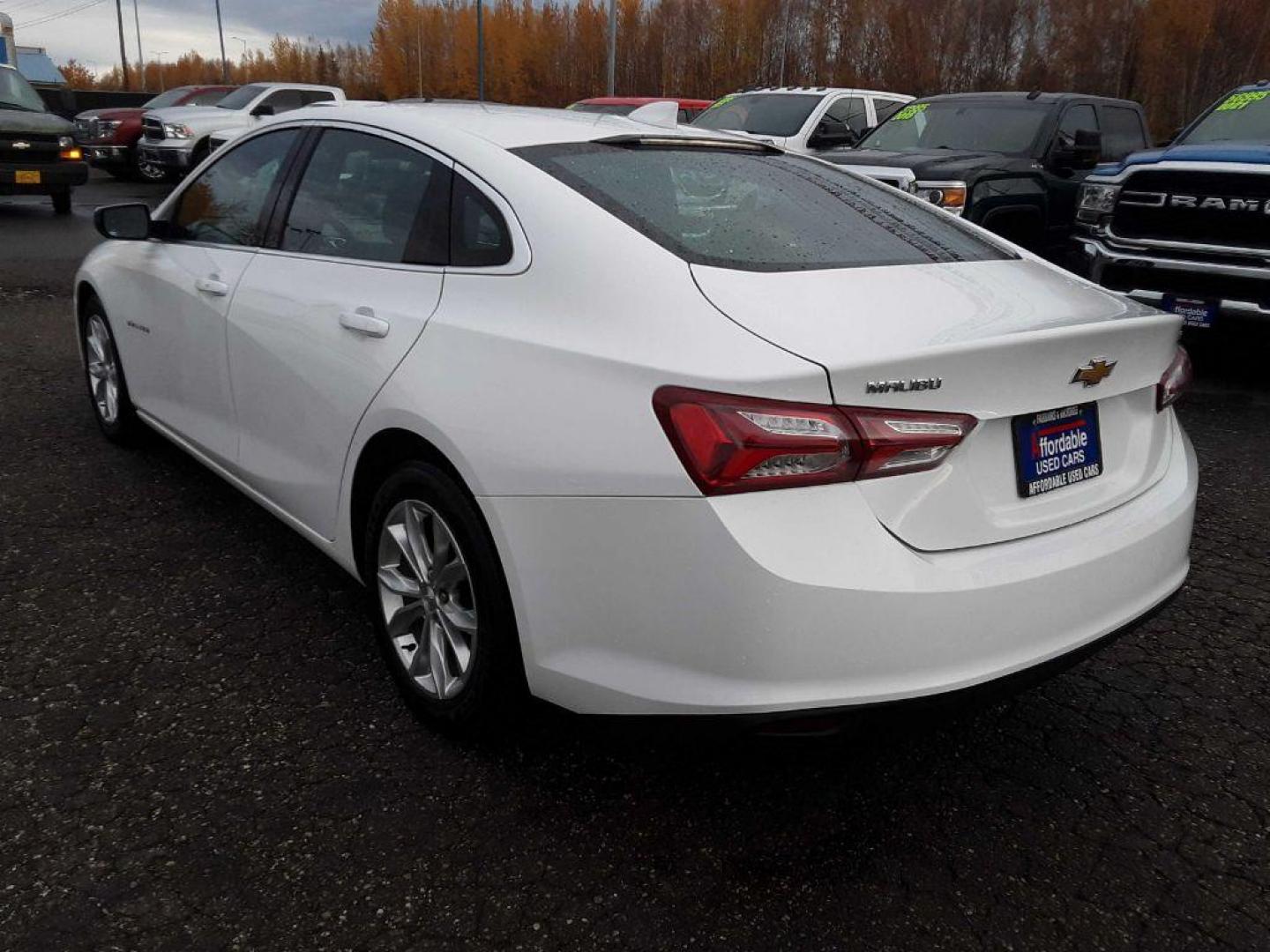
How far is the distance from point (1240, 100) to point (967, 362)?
24.1 feet

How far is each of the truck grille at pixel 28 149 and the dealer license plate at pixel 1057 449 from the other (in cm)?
1526

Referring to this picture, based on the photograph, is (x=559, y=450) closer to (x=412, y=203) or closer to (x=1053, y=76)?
(x=412, y=203)

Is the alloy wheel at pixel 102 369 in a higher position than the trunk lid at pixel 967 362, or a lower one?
lower

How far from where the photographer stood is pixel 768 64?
59500mm

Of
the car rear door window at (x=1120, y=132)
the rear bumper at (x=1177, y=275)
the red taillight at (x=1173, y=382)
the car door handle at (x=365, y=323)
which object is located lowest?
the rear bumper at (x=1177, y=275)

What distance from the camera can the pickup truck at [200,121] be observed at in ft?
57.5

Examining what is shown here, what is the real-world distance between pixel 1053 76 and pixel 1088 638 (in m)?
48.2

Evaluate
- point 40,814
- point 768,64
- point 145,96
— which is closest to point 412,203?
point 40,814

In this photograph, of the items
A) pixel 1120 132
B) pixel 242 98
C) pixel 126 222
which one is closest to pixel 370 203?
pixel 126 222

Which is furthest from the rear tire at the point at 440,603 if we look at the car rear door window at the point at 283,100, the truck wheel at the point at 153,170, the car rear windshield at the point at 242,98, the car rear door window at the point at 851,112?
the car rear windshield at the point at 242,98

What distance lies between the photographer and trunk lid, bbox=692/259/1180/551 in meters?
2.05

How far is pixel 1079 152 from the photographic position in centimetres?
846

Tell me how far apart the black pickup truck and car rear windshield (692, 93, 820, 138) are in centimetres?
235

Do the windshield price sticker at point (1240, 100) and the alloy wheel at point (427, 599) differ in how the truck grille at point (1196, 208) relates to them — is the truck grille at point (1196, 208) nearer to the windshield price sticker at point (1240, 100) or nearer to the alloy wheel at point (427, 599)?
the windshield price sticker at point (1240, 100)
